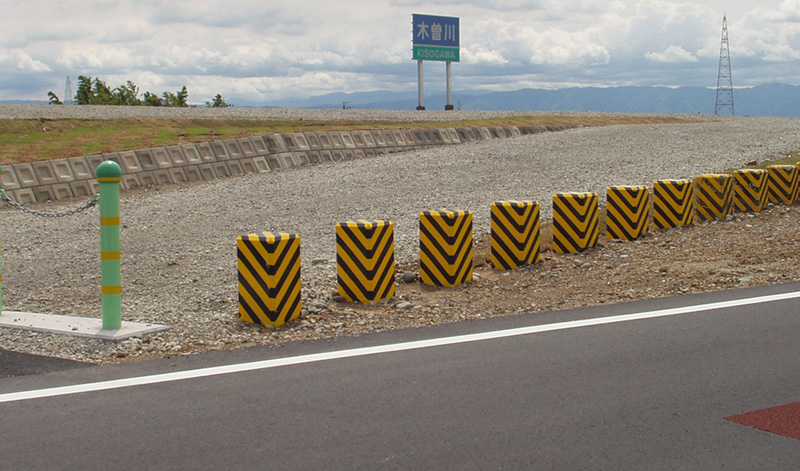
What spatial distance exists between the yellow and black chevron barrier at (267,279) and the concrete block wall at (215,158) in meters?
11.6

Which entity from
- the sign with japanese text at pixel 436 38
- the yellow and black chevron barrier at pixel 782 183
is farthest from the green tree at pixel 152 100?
the yellow and black chevron barrier at pixel 782 183

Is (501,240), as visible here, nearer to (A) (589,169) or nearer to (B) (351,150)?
(A) (589,169)

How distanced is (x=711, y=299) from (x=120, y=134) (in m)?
18.7

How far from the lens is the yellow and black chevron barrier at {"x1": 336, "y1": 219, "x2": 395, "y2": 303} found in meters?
8.07

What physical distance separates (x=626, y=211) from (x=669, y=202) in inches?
49.9

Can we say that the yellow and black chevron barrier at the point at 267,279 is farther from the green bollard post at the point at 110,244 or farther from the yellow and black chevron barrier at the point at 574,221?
the yellow and black chevron barrier at the point at 574,221

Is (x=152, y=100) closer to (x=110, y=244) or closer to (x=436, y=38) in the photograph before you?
(x=436, y=38)

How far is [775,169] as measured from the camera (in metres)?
13.9

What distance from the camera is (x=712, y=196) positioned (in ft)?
41.9

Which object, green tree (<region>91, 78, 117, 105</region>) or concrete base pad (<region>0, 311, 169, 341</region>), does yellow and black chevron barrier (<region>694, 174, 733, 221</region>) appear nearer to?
concrete base pad (<region>0, 311, 169, 341</region>)

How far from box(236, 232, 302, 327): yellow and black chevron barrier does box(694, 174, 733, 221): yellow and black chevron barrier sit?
8.59 metres

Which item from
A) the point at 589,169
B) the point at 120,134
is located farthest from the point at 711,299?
the point at 120,134

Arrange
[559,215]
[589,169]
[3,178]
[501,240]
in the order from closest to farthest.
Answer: [501,240]
[559,215]
[3,178]
[589,169]

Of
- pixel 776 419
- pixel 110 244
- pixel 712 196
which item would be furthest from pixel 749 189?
pixel 110 244
